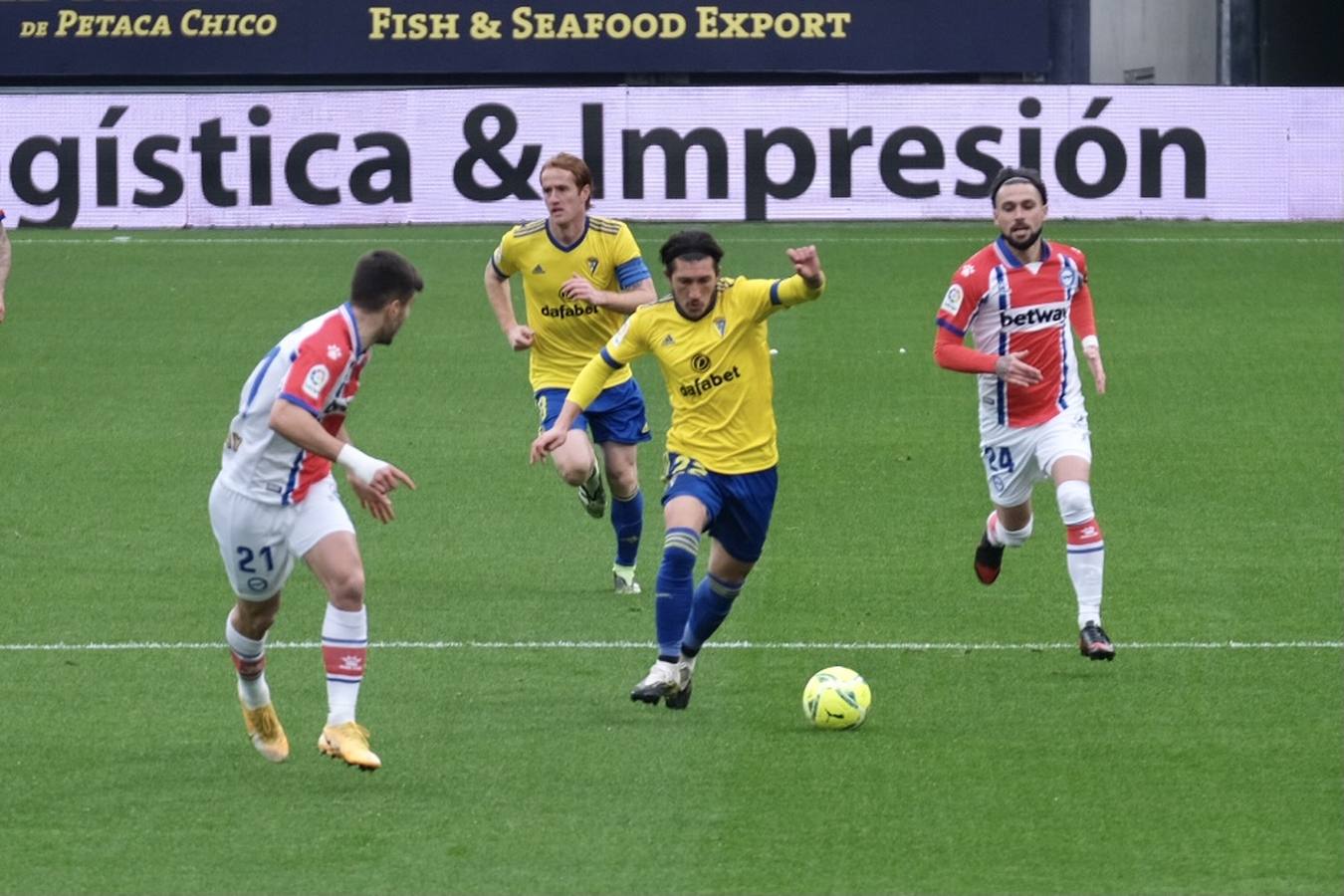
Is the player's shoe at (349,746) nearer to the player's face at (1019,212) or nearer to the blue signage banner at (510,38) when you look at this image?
the player's face at (1019,212)

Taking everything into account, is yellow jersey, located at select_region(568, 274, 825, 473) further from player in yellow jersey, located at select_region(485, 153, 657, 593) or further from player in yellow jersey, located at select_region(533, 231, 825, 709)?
player in yellow jersey, located at select_region(485, 153, 657, 593)

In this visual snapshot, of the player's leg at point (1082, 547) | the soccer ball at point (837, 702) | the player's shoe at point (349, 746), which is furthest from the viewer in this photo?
the player's leg at point (1082, 547)

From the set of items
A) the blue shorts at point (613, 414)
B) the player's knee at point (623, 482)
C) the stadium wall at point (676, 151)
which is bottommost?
the player's knee at point (623, 482)

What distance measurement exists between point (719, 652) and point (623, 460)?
1696 millimetres

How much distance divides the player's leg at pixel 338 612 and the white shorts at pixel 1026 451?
361 centimetres

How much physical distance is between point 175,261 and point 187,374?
601 centimetres

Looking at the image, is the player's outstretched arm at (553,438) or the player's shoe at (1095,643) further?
the player's shoe at (1095,643)

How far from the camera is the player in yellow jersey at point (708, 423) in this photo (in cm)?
911

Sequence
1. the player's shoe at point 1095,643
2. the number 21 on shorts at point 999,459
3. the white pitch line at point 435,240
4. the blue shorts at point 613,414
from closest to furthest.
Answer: the player's shoe at point 1095,643 → the number 21 on shorts at point 999,459 → the blue shorts at point 613,414 → the white pitch line at point 435,240

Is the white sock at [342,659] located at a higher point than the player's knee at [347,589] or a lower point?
lower

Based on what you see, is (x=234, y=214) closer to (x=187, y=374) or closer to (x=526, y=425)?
(x=187, y=374)

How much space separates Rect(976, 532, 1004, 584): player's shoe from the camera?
447 inches

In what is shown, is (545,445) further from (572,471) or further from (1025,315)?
(572,471)

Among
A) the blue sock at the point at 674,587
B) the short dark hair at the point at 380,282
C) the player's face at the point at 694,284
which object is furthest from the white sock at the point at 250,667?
the player's face at the point at 694,284
